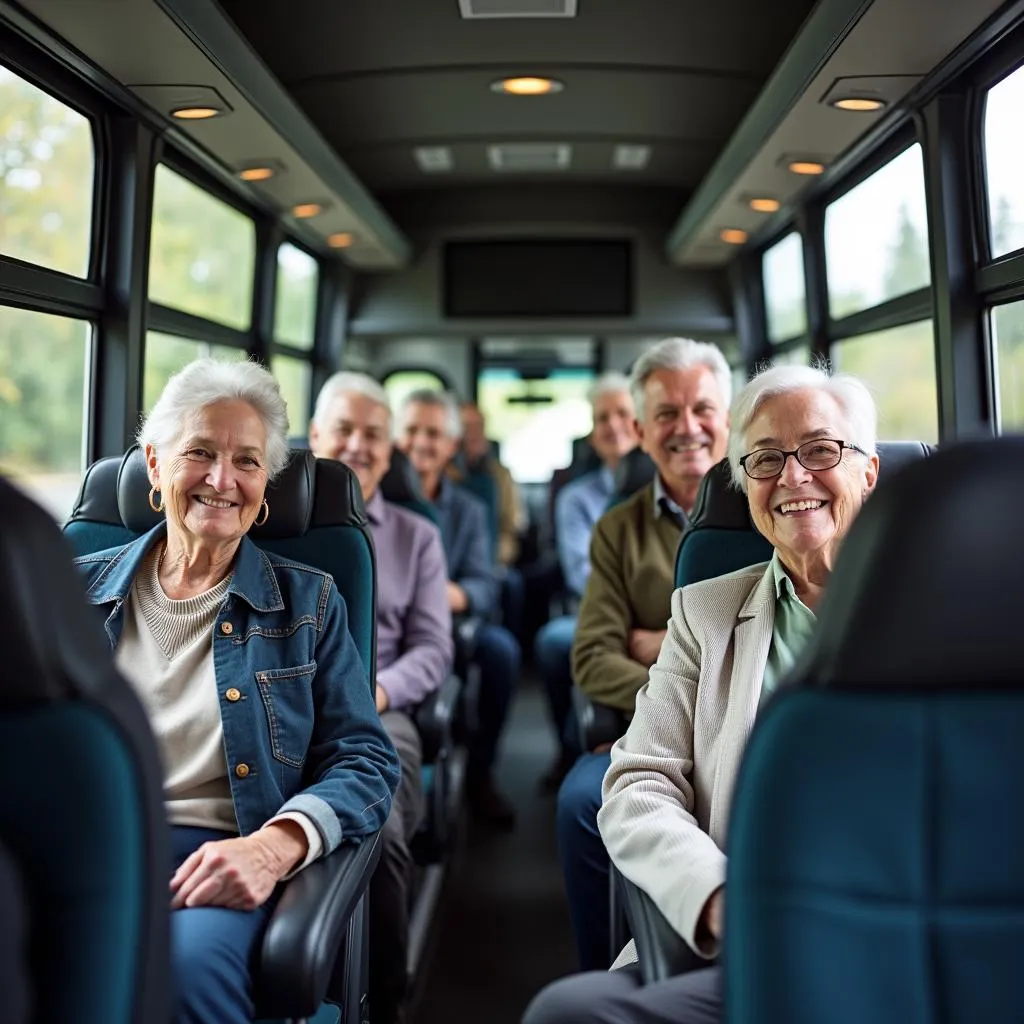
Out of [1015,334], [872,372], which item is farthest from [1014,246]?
[872,372]

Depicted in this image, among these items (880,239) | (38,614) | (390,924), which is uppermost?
(880,239)

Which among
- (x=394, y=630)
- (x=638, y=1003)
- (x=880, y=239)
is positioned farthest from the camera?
(x=880, y=239)

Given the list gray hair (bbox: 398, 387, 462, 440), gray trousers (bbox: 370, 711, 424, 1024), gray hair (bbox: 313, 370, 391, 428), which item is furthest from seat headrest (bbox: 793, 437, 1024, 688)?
gray hair (bbox: 398, 387, 462, 440)

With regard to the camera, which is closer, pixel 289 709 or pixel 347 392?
pixel 289 709

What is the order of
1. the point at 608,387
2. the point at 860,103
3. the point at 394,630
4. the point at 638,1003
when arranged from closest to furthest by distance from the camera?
the point at 638,1003, the point at 394,630, the point at 860,103, the point at 608,387

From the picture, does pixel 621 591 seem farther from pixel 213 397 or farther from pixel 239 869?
pixel 239 869

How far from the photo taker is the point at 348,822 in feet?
5.38

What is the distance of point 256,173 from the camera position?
13.4 feet

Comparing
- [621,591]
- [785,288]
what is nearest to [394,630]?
[621,591]

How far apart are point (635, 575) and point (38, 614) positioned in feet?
5.90

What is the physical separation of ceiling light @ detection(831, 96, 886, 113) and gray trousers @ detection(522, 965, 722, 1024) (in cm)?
275

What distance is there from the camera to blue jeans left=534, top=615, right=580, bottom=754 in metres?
3.90

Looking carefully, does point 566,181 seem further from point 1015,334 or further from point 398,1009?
point 398,1009

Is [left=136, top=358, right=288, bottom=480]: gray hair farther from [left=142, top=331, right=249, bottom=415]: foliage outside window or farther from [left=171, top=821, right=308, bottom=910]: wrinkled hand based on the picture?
[left=142, top=331, right=249, bottom=415]: foliage outside window
